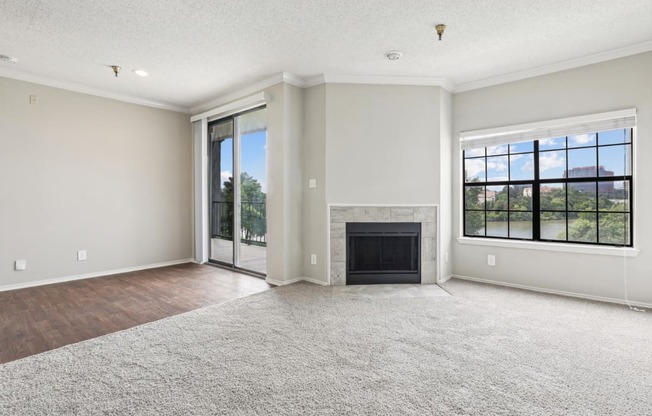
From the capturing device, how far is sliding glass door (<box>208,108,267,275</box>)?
5.06m

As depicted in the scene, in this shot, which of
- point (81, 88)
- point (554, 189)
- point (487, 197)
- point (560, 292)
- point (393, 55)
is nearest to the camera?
point (393, 55)

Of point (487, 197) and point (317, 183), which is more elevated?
point (317, 183)

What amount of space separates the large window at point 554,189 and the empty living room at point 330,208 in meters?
0.02

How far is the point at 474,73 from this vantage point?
421 cm

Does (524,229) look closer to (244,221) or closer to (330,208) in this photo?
(330,208)

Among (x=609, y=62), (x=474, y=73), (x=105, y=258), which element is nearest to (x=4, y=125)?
(x=105, y=258)

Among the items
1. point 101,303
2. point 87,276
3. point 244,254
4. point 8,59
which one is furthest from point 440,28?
point 87,276

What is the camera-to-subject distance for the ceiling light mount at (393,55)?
3.59m

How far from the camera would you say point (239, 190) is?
538 centimetres

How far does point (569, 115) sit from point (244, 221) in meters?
4.60

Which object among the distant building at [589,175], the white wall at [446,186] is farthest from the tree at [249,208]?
the distant building at [589,175]

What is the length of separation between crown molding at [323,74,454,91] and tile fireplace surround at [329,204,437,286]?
5.30 ft

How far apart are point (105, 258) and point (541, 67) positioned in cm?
648

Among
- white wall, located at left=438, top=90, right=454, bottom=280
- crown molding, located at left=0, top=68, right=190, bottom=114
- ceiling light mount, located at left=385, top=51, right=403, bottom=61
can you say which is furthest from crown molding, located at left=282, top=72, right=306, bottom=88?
crown molding, located at left=0, top=68, right=190, bottom=114
